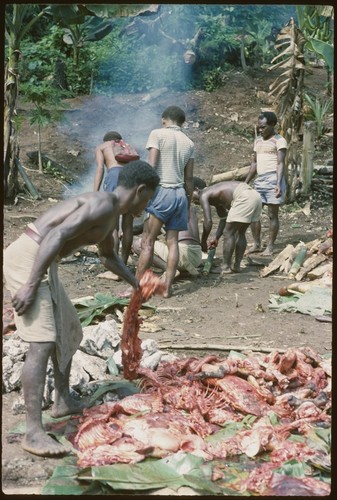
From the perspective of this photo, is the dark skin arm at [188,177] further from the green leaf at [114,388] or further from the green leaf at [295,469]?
the green leaf at [295,469]

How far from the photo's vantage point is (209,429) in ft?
16.0

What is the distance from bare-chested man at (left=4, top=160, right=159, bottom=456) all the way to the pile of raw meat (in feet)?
1.20

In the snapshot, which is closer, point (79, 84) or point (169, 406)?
point (169, 406)

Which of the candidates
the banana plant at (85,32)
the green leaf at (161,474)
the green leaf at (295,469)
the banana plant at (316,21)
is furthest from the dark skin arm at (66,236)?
the banana plant at (85,32)

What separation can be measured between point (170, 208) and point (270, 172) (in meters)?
3.07

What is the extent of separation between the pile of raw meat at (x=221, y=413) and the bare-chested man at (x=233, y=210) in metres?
3.76

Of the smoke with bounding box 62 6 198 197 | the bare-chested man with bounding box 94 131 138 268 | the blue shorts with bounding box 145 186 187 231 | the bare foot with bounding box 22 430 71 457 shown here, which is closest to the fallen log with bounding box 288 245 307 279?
the blue shorts with bounding box 145 186 187 231

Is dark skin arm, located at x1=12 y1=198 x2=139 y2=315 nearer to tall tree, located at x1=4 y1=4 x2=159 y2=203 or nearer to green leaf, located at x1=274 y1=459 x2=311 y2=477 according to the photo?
green leaf, located at x1=274 y1=459 x2=311 y2=477

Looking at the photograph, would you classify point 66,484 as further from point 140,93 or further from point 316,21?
point 140,93

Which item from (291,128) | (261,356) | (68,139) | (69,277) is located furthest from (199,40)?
(261,356)

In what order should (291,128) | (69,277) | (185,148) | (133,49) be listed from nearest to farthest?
(185,148) → (69,277) → (291,128) → (133,49)

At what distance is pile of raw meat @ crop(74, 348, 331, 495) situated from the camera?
4.48 metres

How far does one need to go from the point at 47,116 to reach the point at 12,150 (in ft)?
5.63

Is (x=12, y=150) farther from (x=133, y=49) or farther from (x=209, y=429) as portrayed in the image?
(x=133, y=49)
